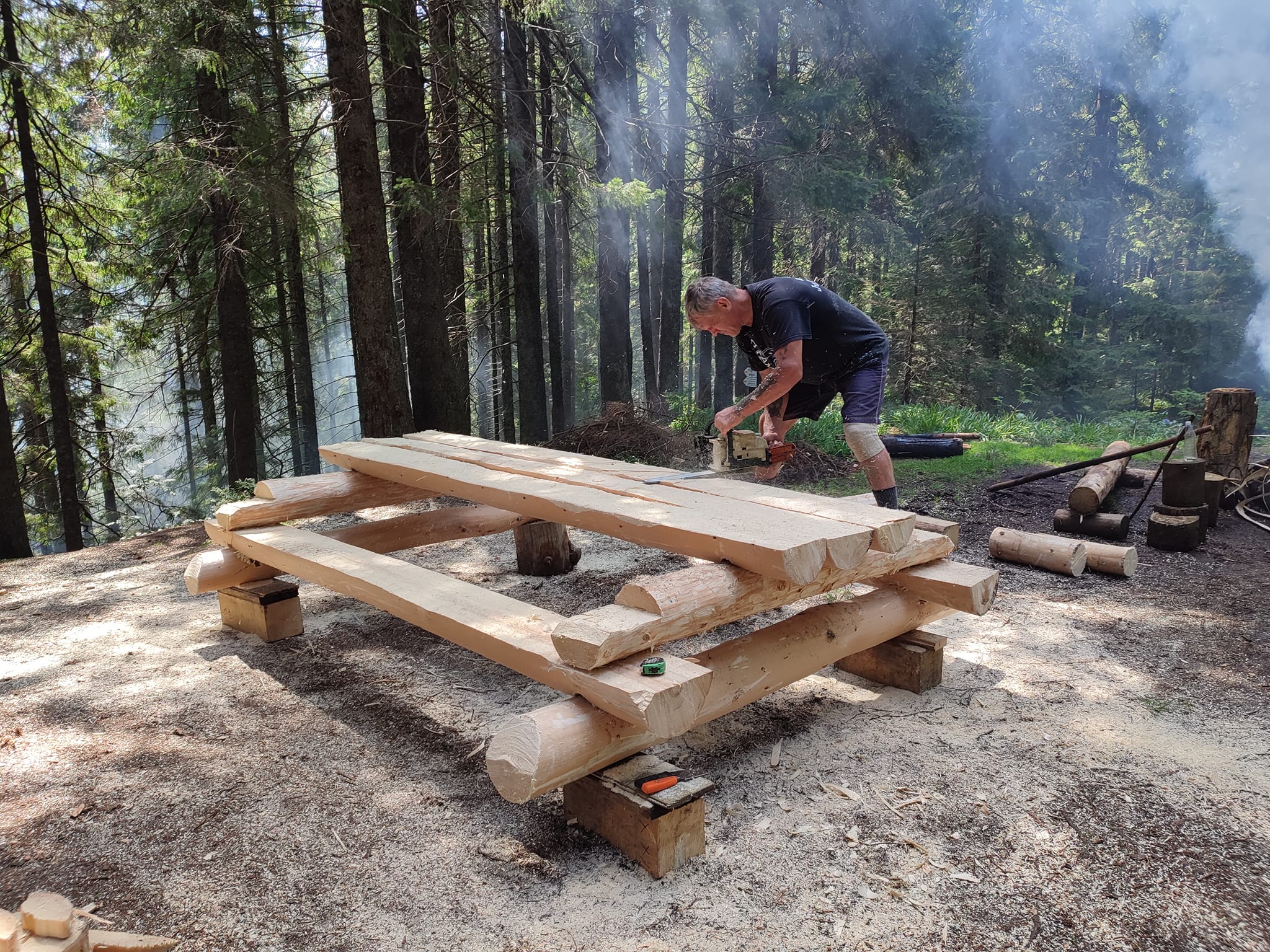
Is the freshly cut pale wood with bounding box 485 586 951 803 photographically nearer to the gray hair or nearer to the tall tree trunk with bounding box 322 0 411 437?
the gray hair

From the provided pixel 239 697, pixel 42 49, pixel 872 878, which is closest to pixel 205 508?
pixel 42 49

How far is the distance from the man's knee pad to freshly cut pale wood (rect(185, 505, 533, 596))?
1.97m

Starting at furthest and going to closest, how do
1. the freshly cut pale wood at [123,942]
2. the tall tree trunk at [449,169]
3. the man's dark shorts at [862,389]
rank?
the tall tree trunk at [449,169]
the man's dark shorts at [862,389]
the freshly cut pale wood at [123,942]

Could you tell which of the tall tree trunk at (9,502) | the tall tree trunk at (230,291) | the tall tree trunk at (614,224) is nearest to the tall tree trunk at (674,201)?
the tall tree trunk at (614,224)

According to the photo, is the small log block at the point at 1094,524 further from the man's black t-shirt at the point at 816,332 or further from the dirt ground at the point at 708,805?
the man's black t-shirt at the point at 816,332

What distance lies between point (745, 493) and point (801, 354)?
3.43 ft

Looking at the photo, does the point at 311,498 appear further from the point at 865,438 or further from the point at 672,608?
the point at 865,438

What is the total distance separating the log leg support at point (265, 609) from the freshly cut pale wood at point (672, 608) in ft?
8.21

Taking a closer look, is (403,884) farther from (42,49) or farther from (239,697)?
(42,49)

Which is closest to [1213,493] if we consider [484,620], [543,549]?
[543,549]

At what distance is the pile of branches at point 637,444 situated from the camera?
8.67 meters

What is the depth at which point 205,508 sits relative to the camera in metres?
11.4

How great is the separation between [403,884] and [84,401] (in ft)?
47.9

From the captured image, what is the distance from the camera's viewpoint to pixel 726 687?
108 inches
